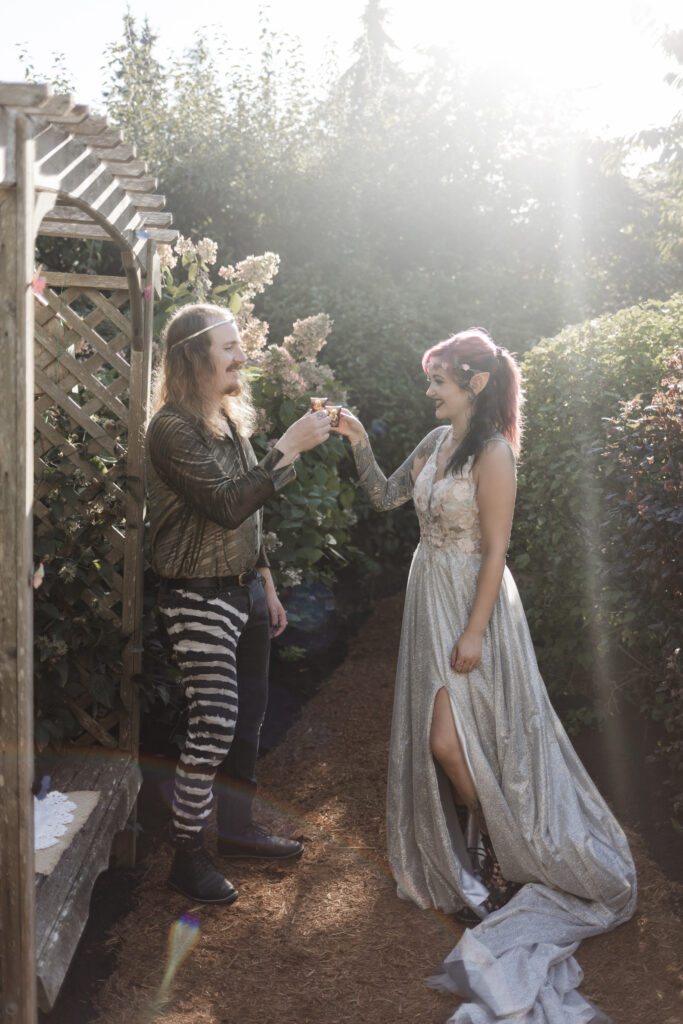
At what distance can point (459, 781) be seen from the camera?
3166 mm

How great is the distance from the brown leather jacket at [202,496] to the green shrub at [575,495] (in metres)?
1.63

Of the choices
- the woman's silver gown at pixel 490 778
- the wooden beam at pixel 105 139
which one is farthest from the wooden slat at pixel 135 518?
the woman's silver gown at pixel 490 778

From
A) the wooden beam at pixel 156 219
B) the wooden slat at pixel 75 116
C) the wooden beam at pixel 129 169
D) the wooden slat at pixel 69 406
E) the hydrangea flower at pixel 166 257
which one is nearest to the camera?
the wooden slat at pixel 75 116

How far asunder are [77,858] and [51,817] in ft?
0.76

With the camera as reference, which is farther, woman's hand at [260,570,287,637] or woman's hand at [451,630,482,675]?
woman's hand at [260,570,287,637]

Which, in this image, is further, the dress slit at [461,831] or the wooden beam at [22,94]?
the dress slit at [461,831]

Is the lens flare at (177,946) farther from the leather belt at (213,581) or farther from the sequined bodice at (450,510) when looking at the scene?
the sequined bodice at (450,510)

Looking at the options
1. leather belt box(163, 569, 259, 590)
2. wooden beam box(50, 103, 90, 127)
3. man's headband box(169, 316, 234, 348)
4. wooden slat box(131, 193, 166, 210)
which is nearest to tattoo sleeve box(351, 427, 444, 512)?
leather belt box(163, 569, 259, 590)

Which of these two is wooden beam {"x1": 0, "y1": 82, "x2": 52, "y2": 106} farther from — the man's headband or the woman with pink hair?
the woman with pink hair

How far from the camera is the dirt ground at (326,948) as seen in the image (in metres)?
2.76

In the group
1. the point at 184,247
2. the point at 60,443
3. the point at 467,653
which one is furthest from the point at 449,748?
the point at 184,247

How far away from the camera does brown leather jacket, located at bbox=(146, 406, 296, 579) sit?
2.93 meters

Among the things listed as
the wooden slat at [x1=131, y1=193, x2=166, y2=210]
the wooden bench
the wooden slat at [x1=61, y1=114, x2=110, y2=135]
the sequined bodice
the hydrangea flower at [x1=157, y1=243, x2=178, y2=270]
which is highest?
the hydrangea flower at [x1=157, y1=243, x2=178, y2=270]

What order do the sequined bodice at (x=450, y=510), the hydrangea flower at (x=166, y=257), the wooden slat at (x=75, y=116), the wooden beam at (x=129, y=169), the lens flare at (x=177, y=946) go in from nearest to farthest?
the wooden slat at (x=75, y=116) → the lens flare at (x=177, y=946) → the wooden beam at (x=129, y=169) → the sequined bodice at (x=450, y=510) → the hydrangea flower at (x=166, y=257)
